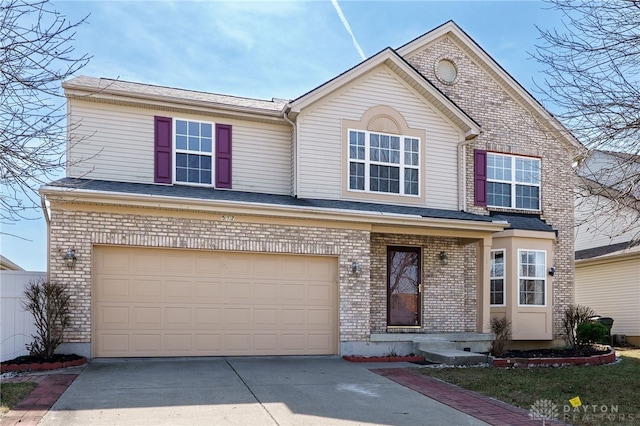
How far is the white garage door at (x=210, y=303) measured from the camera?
11000mm

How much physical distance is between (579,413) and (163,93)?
11.4 m

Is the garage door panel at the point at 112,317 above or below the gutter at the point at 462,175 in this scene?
below

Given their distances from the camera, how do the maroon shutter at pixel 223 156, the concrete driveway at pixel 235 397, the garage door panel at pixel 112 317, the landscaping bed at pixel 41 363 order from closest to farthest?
the concrete driveway at pixel 235 397, the landscaping bed at pixel 41 363, the garage door panel at pixel 112 317, the maroon shutter at pixel 223 156

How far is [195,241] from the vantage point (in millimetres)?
11445

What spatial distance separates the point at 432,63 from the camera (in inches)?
640

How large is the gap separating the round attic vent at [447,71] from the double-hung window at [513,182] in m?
2.53

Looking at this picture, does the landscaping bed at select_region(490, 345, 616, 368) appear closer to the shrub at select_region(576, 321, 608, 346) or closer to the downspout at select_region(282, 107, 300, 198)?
the shrub at select_region(576, 321, 608, 346)

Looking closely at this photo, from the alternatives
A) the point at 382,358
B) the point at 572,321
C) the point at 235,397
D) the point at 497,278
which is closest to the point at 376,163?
the point at 497,278

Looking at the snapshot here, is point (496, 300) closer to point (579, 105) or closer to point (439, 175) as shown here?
point (439, 175)

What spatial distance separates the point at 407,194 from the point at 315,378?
6.45 m

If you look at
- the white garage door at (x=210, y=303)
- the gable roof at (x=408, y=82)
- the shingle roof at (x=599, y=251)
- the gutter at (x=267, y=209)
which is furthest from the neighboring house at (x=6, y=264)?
the shingle roof at (x=599, y=251)

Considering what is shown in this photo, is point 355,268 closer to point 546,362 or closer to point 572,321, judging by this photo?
point 546,362

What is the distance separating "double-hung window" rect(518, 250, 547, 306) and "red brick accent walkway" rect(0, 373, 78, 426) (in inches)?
444

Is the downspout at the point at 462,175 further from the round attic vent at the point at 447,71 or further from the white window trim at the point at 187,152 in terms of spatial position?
the white window trim at the point at 187,152
